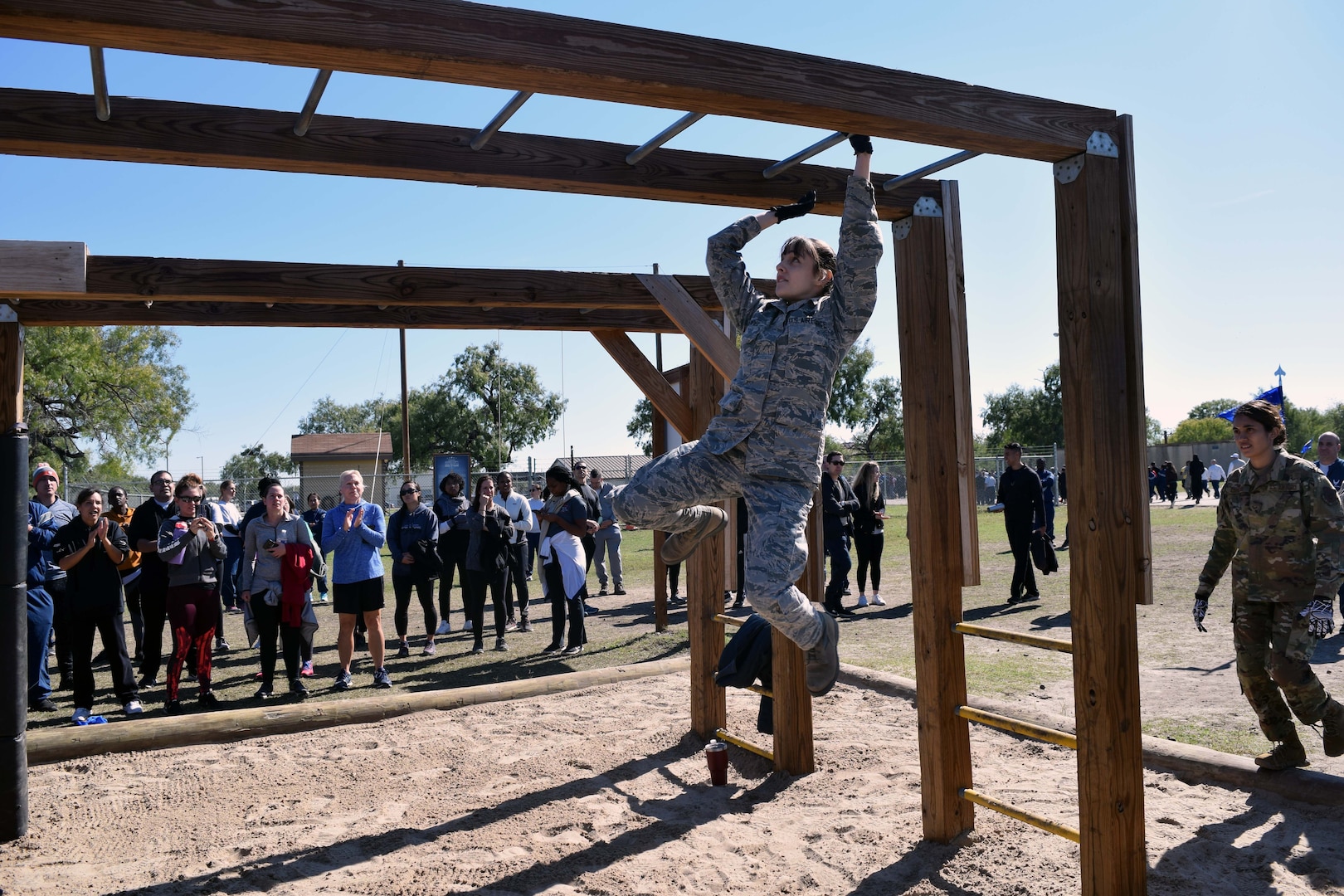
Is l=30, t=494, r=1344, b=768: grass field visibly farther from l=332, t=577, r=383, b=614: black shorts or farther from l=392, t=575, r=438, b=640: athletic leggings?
l=332, t=577, r=383, b=614: black shorts

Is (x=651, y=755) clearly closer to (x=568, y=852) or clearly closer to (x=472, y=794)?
(x=472, y=794)

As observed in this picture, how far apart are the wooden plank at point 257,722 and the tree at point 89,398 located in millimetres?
31576

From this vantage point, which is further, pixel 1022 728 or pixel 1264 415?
pixel 1264 415

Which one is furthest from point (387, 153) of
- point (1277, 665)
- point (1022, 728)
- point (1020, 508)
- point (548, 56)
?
point (1020, 508)

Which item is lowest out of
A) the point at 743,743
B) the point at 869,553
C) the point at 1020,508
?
the point at 743,743

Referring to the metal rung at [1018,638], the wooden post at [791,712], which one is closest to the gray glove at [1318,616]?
the metal rung at [1018,638]

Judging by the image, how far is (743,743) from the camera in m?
5.72

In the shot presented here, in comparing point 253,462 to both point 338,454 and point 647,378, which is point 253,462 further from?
point 647,378

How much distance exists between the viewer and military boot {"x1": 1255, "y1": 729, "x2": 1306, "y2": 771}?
4.37m

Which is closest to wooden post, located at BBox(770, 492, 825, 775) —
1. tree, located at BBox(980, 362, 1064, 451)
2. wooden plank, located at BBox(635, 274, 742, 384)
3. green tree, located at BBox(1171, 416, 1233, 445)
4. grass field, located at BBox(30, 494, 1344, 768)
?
wooden plank, located at BBox(635, 274, 742, 384)

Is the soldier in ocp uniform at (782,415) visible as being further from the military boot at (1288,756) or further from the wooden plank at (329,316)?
the wooden plank at (329,316)

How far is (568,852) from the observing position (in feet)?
14.2

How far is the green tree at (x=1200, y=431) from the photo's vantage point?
9500 centimetres

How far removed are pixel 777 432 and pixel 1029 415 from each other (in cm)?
7066
